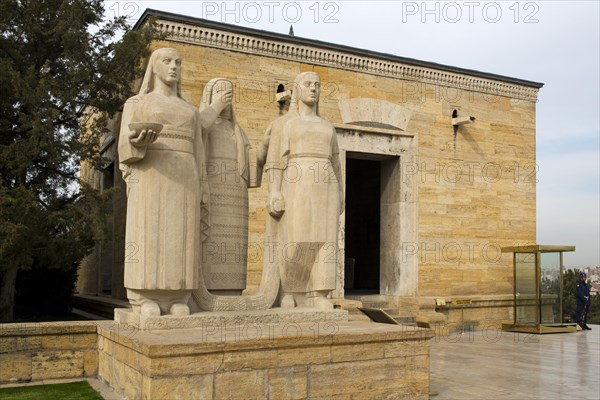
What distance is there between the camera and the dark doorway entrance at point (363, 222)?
2247 centimetres

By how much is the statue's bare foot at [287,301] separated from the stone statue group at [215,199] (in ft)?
0.05

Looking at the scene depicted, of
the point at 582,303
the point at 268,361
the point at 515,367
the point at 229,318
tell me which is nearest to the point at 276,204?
the point at 229,318

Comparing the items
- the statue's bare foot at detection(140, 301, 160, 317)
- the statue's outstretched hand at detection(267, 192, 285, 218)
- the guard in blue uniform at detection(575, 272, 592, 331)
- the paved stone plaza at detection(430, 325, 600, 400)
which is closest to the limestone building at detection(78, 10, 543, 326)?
the guard in blue uniform at detection(575, 272, 592, 331)

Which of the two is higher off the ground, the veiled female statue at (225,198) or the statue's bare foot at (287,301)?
the veiled female statue at (225,198)

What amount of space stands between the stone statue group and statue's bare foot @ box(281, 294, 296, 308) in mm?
16

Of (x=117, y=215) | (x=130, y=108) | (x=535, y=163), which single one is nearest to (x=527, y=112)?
(x=535, y=163)

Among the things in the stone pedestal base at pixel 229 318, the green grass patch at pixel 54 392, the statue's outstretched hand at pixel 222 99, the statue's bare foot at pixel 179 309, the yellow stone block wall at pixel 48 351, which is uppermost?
the statue's outstretched hand at pixel 222 99

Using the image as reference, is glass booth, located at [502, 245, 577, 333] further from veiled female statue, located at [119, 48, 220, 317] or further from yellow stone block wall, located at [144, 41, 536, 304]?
veiled female statue, located at [119, 48, 220, 317]

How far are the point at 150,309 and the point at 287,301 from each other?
170 cm

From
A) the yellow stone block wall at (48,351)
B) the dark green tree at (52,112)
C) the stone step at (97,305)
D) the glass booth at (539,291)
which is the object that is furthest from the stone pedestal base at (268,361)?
the glass booth at (539,291)

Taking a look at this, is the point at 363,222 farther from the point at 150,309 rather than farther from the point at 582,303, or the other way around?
the point at 150,309

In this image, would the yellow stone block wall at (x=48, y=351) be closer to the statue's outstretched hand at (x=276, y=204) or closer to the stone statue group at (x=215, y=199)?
the stone statue group at (x=215, y=199)

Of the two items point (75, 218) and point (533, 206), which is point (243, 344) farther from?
point (533, 206)

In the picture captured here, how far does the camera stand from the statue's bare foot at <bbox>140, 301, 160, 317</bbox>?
6.14m
